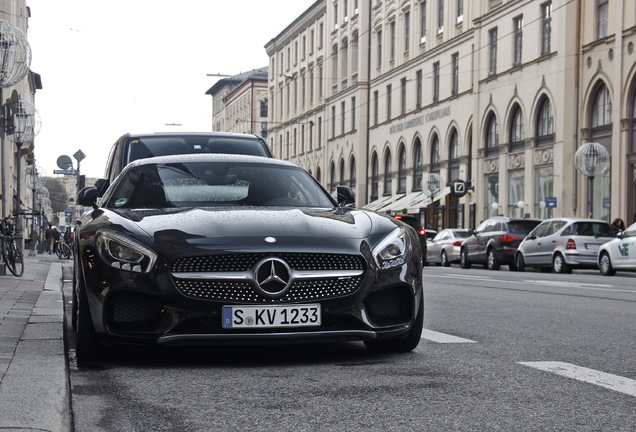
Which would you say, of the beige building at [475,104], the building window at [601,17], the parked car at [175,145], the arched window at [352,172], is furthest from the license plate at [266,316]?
the arched window at [352,172]

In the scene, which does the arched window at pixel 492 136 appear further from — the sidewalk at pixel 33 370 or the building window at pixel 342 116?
the sidewalk at pixel 33 370

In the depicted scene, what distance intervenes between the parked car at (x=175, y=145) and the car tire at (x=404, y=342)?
6.00 m

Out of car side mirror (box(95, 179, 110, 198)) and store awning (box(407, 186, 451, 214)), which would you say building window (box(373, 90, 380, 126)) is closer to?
store awning (box(407, 186, 451, 214))

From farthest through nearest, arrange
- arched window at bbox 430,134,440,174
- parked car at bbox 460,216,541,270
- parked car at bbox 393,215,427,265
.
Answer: arched window at bbox 430,134,440,174, parked car at bbox 460,216,541,270, parked car at bbox 393,215,427,265

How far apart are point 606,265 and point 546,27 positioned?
62.5 feet

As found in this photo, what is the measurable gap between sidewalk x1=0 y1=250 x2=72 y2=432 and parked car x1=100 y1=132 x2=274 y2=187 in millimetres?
2500

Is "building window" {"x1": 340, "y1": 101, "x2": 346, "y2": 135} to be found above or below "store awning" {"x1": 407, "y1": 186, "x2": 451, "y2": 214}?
above

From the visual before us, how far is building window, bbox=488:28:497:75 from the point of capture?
47.2m

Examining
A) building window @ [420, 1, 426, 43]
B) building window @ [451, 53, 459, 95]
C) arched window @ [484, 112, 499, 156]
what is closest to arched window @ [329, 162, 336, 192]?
building window @ [420, 1, 426, 43]

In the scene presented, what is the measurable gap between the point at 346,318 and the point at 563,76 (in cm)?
3552

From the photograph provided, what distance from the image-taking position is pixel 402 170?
59812 mm

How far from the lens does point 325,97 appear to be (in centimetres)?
7700

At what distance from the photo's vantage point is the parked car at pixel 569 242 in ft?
89.3

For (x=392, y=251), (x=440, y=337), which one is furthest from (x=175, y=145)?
(x=392, y=251)
